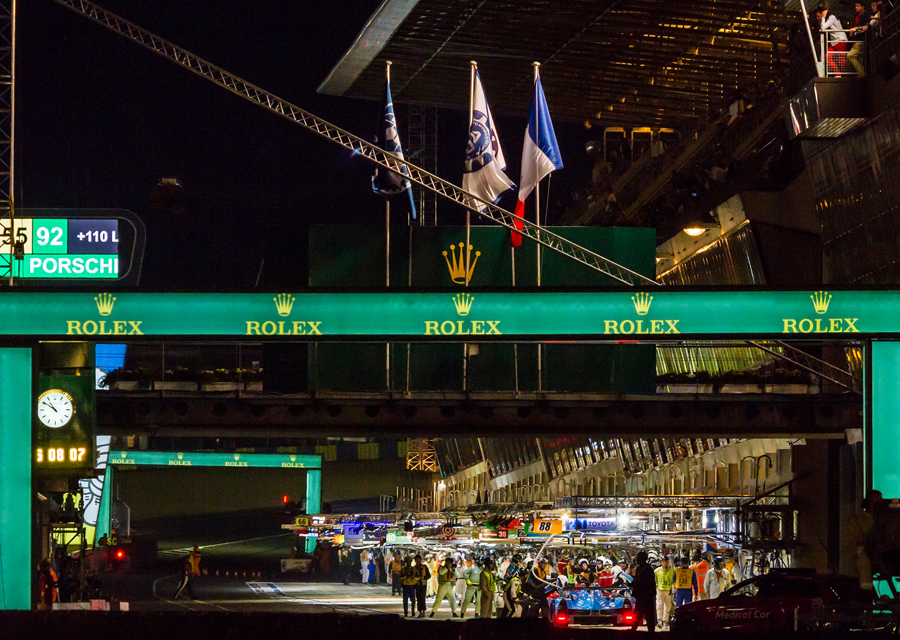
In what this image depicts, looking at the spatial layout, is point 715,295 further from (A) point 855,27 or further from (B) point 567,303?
(A) point 855,27

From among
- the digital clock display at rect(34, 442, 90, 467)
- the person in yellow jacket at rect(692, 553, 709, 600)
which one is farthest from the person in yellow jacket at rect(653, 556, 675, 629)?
the digital clock display at rect(34, 442, 90, 467)

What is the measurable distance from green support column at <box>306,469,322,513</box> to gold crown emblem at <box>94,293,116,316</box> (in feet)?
176

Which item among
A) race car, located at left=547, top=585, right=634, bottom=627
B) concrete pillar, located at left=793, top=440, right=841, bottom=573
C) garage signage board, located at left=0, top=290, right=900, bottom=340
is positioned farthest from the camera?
concrete pillar, located at left=793, top=440, right=841, bottom=573

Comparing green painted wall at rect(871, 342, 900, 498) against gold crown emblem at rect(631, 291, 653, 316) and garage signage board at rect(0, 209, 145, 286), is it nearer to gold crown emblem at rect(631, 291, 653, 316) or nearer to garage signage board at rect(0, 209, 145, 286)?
gold crown emblem at rect(631, 291, 653, 316)

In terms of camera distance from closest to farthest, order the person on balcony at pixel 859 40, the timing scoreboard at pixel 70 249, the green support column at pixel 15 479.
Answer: the green support column at pixel 15 479 → the person on balcony at pixel 859 40 → the timing scoreboard at pixel 70 249

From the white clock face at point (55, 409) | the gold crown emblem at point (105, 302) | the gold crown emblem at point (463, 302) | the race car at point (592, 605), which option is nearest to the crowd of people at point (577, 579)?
the race car at point (592, 605)

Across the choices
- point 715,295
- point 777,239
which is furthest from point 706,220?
point 715,295

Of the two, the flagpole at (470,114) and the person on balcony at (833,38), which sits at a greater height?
the person on balcony at (833,38)

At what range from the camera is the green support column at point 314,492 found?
248ft

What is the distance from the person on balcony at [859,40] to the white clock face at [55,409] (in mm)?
19944

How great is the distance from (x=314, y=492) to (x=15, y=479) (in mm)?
54234

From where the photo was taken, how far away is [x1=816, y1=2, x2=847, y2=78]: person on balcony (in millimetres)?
32812

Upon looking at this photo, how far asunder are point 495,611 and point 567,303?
57.0ft

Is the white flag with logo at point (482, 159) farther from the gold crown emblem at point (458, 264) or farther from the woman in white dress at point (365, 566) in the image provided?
the woman in white dress at point (365, 566)
